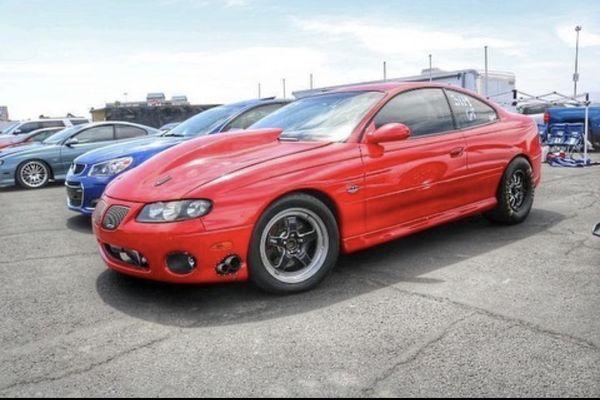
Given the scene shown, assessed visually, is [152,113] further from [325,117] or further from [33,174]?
[325,117]

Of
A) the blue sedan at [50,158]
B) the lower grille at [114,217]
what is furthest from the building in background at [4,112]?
the lower grille at [114,217]

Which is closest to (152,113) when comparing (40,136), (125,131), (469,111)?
(40,136)

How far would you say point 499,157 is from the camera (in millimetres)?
4805

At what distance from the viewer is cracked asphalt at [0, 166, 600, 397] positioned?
2.34 m

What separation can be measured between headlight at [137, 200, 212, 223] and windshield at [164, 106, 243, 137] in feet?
11.3

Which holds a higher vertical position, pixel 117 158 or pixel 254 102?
pixel 254 102

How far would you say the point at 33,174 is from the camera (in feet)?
33.8

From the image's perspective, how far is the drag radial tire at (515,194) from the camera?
4.90 meters

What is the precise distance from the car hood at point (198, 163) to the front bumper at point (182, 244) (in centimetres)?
18

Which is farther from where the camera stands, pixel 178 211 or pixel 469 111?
pixel 469 111

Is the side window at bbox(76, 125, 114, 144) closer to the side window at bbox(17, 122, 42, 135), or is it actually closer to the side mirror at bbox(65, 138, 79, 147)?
the side mirror at bbox(65, 138, 79, 147)

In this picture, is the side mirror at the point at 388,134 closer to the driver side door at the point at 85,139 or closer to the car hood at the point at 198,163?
the car hood at the point at 198,163

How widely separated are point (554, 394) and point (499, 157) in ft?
9.86

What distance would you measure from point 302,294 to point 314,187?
0.72 m
